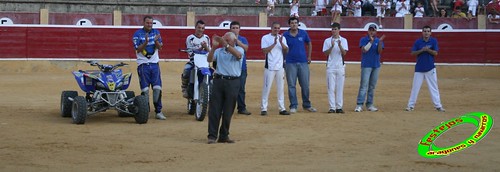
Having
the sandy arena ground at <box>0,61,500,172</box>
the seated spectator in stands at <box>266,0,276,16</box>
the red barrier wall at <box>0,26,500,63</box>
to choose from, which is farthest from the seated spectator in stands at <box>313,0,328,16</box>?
the sandy arena ground at <box>0,61,500,172</box>

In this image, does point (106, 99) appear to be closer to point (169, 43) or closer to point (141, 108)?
point (141, 108)

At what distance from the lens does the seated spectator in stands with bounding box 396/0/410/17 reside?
28.5 m

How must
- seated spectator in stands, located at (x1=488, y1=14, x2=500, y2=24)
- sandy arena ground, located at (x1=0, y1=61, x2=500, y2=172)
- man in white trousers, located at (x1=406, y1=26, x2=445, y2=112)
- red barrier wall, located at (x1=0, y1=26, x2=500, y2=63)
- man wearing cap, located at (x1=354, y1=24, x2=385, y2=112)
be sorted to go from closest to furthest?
sandy arena ground, located at (x1=0, y1=61, x2=500, y2=172) < man in white trousers, located at (x1=406, y1=26, x2=445, y2=112) < man wearing cap, located at (x1=354, y1=24, x2=385, y2=112) < red barrier wall, located at (x1=0, y1=26, x2=500, y2=63) < seated spectator in stands, located at (x1=488, y1=14, x2=500, y2=24)

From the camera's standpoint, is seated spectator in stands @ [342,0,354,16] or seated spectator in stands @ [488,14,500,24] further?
seated spectator in stands @ [342,0,354,16]

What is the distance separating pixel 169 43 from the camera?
2631cm

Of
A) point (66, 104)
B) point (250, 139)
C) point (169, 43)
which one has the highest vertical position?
point (169, 43)

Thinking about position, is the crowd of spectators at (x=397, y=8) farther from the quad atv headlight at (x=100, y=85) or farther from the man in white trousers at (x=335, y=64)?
the quad atv headlight at (x=100, y=85)

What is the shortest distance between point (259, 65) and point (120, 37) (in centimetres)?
376

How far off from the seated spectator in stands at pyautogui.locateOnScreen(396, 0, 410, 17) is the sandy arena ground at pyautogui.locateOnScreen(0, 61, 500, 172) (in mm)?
9388

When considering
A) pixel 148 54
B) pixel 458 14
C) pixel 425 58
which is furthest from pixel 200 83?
pixel 458 14

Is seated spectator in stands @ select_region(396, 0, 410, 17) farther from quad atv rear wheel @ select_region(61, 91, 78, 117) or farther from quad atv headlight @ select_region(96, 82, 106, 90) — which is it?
quad atv headlight @ select_region(96, 82, 106, 90)

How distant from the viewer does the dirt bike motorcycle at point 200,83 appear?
13836 millimetres

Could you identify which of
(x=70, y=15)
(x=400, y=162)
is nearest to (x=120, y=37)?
(x=70, y=15)

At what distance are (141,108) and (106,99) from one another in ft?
1.95
